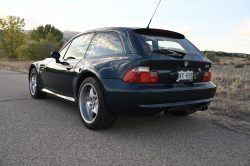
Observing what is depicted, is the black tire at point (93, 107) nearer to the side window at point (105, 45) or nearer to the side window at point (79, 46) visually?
the side window at point (105, 45)

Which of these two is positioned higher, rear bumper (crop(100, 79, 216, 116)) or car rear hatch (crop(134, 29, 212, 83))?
car rear hatch (crop(134, 29, 212, 83))

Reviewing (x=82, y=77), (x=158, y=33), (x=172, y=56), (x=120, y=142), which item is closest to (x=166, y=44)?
(x=158, y=33)

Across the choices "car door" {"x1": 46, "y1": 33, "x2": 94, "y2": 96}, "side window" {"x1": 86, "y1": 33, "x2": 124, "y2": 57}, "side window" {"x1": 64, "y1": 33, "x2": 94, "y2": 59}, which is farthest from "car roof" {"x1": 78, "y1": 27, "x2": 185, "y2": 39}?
"car door" {"x1": 46, "y1": 33, "x2": 94, "y2": 96}

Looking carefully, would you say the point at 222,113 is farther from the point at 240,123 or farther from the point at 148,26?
the point at 148,26

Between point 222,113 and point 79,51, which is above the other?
point 79,51

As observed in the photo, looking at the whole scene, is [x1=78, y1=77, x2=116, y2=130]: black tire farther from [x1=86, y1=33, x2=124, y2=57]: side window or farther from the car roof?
the car roof

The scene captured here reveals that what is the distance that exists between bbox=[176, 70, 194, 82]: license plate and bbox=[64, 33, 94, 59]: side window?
5.64ft

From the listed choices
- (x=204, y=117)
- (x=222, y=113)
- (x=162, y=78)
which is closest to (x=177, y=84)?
(x=162, y=78)

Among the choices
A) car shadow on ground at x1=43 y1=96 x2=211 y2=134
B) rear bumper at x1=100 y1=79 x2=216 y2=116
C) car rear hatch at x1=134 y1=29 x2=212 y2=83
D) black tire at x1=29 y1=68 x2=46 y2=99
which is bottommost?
car shadow on ground at x1=43 y1=96 x2=211 y2=134

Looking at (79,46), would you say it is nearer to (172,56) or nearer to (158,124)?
(172,56)

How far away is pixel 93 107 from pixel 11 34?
5467 cm

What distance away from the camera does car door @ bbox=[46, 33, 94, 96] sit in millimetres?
3936

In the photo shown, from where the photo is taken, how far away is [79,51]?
4.08m

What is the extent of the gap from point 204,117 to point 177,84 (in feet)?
4.86
